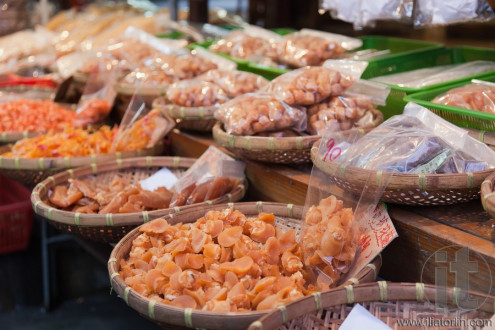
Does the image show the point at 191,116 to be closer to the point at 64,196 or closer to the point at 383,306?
the point at 64,196

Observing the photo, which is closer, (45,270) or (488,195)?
(488,195)

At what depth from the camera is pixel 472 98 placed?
5.63 ft

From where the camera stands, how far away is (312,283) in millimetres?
1370

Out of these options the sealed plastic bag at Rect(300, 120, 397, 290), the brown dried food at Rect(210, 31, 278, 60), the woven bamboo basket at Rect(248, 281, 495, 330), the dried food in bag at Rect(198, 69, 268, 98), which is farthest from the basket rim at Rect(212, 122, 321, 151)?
the brown dried food at Rect(210, 31, 278, 60)

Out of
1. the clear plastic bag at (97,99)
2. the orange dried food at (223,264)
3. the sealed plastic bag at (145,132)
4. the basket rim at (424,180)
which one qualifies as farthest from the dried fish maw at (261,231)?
the clear plastic bag at (97,99)

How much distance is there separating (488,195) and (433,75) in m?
1.00

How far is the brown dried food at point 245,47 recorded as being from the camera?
274 centimetres

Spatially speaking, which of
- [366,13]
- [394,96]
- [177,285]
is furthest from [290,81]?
[177,285]

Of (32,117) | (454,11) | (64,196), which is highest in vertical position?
(454,11)

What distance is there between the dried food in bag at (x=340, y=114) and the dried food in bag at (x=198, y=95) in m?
0.45

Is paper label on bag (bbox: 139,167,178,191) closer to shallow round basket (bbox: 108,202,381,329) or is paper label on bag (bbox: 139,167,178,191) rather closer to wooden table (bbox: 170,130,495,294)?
shallow round basket (bbox: 108,202,381,329)

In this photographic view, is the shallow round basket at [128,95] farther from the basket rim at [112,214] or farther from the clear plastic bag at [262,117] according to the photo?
the clear plastic bag at [262,117]

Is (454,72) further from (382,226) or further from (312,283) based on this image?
(312,283)

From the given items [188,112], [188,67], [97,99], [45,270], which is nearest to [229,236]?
[188,112]
